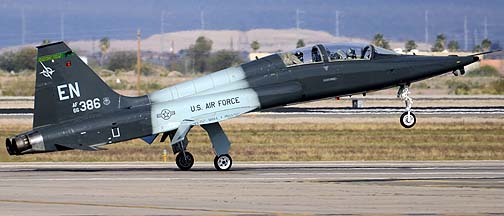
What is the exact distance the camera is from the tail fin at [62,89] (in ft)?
104

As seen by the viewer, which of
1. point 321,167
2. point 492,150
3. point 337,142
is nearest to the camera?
point 321,167

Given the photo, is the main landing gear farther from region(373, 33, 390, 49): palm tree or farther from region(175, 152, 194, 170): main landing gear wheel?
region(373, 33, 390, 49): palm tree

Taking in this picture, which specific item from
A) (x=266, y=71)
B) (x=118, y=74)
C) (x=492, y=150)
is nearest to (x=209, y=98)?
(x=266, y=71)

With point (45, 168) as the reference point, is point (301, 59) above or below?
above

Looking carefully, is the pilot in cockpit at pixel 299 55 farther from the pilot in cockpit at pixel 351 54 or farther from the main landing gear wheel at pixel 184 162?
the main landing gear wheel at pixel 184 162

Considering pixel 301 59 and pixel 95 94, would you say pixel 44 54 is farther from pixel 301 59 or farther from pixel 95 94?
pixel 301 59

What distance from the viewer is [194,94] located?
33250 millimetres

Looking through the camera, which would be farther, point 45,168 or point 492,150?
point 492,150

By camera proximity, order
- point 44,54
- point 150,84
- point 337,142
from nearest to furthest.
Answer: point 44,54 < point 337,142 < point 150,84

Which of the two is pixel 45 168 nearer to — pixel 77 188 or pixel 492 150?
pixel 77 188

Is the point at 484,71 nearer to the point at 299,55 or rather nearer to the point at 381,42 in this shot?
the point at 381,42

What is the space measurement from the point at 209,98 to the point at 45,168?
563 cm

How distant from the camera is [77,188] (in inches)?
1065


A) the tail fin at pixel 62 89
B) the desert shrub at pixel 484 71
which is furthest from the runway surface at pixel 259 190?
the desert shrub at pixel 484 71
